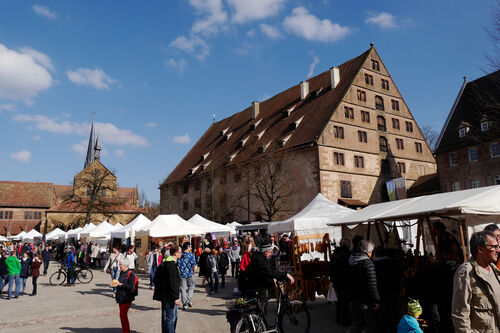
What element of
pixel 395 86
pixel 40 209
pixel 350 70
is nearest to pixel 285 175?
pixel 350 70

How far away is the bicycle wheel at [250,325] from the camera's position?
6.18 m

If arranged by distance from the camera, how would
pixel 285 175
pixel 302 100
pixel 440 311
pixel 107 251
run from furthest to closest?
1. pixel 302 100
2. pixel 285 175
3. pixel 107 251
4. pixel 440 311

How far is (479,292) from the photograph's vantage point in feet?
11.0

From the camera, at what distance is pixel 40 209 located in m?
66.1

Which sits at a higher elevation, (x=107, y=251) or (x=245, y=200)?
(x=245, y=200)

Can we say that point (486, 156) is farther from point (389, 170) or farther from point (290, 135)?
point (290, 135)

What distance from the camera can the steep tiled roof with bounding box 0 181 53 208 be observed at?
64875 millimetres

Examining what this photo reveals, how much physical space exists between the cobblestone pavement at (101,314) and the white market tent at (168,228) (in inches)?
174

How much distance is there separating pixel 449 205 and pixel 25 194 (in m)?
73.6

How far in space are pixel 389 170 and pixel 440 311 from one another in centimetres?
3298

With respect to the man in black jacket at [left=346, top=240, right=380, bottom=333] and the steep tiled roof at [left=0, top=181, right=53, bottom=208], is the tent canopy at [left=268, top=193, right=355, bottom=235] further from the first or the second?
the steep tiled roof at [left=0, top=181, right=53, bottom=208]

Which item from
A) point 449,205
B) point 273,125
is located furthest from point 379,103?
point 449,205

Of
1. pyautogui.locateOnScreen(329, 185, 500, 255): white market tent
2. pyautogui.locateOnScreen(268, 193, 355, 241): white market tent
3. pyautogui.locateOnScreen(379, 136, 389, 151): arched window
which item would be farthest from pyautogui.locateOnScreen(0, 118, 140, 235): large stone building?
pyautogui.locateOnScreen(329, 185, 500, 255): white market tent

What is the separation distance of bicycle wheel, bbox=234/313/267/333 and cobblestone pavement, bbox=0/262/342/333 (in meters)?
0.77
